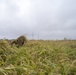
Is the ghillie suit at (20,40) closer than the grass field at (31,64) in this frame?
No

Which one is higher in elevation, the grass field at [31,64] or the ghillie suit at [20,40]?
the ghillie suit at [20,40]

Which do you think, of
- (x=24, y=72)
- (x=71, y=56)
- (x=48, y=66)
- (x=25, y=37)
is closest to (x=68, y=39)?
(x=25, y=37)

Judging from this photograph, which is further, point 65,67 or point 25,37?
point 25,37

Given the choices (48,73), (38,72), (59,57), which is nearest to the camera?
(38,72)

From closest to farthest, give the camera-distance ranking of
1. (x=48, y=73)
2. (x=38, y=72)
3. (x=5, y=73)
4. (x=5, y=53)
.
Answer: (x=5, y=73)
(x=38, y=72)
(x=48, y=73)
(x=5, y=53)

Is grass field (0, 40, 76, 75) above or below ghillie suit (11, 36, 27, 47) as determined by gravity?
below

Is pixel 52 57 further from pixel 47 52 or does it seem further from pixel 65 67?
pixel 65 67

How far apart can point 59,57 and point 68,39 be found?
20.6ft

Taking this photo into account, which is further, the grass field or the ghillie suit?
the ghillie suit

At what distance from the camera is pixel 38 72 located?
4199 mm

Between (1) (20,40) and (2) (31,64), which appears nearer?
(2) (31,64)

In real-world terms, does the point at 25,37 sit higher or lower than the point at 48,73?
higher

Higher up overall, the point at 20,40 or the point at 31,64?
the point at 20,40

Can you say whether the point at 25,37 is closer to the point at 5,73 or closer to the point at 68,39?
the point at 68,39
